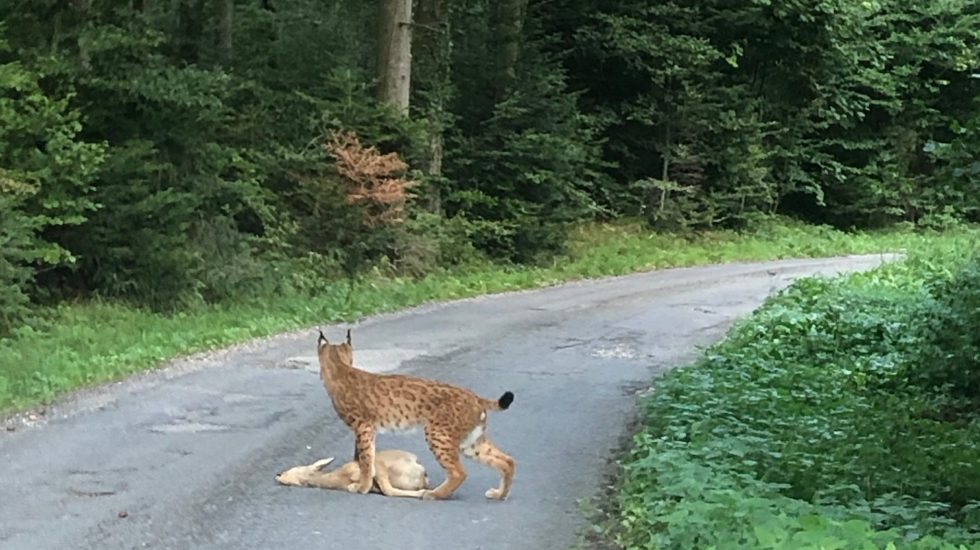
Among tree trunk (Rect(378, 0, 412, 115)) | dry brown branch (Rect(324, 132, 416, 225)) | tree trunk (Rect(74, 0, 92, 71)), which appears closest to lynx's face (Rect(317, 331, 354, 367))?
tree trunk (Rect(74, 0, 92, 71))

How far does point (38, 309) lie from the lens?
14.4 m

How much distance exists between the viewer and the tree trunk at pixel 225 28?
869 inches

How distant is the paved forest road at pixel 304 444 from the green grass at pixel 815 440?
585mm

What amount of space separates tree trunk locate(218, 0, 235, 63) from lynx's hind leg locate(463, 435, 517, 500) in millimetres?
15865

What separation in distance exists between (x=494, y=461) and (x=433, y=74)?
17.2m

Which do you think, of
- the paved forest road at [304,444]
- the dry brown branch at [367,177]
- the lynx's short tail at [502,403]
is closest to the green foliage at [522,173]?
the dry brown branch at [367,177]

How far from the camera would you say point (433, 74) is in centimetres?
2405

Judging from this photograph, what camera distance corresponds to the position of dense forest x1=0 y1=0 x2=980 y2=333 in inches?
597

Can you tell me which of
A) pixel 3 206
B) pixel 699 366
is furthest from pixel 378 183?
pixel 699 366

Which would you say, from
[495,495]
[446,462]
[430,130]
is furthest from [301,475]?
[430,130]

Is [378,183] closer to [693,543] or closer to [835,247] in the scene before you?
[693,543]

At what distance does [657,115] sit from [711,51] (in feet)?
7.03

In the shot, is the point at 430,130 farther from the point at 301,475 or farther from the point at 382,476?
the point at 382,476

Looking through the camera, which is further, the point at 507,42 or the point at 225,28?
the point at 507,42
